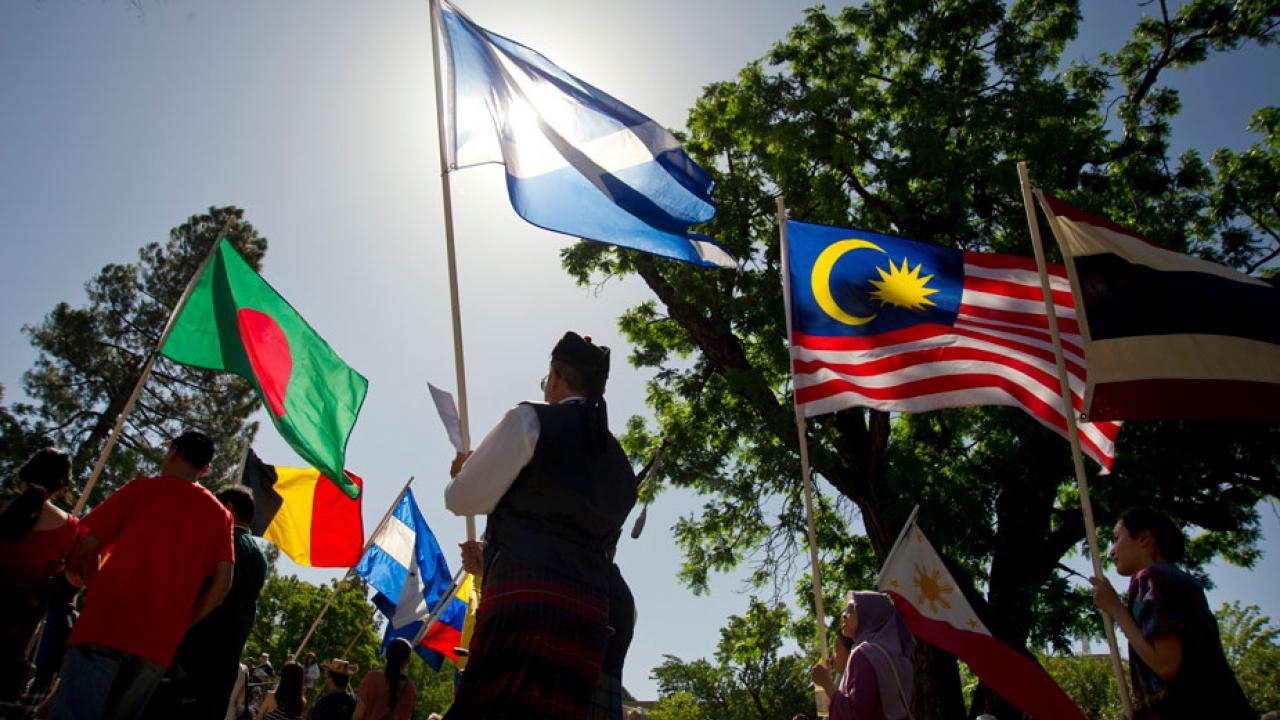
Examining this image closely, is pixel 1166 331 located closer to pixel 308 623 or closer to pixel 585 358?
pixel 585 358

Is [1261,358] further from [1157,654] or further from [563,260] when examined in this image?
[563,260]

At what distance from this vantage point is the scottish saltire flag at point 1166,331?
475 centimetres

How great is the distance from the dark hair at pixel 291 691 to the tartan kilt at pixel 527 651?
5867mm

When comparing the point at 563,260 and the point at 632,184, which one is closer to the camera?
the point at 632,184

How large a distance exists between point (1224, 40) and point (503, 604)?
17.6 m

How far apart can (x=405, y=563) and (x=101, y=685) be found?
807 cm

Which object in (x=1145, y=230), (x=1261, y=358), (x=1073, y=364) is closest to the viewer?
(x=1261, y=358)

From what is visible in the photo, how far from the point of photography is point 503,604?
99.4 inches

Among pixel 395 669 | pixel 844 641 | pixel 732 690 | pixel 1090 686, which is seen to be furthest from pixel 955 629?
pixel 1090 686

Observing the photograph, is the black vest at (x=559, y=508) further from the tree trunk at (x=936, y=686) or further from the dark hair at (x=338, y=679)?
the tree trunk at (x=936, y=686)

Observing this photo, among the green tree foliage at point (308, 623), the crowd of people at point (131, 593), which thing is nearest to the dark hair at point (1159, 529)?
the crowd of people at point (131, 593)

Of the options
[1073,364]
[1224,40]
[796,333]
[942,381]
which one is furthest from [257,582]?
[1224,40]

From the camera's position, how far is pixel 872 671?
4.57 meters

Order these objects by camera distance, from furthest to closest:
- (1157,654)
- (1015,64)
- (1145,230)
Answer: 1. (1015,64)
2. (1145,230)
3. (1157,654)
